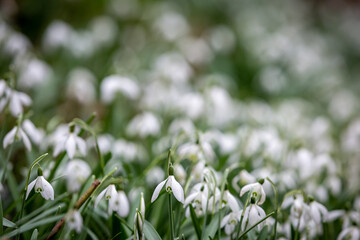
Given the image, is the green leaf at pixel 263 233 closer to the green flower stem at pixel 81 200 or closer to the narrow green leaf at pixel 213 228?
the narrow green leaf at pixel 213 228

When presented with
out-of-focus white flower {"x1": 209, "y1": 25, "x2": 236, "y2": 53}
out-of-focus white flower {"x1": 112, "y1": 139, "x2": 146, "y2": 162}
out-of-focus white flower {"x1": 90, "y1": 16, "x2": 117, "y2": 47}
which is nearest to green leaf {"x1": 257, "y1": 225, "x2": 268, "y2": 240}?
out-of-focus white flower {"x1": 112, "y1": 139, "x2": 146, "y2": 162}

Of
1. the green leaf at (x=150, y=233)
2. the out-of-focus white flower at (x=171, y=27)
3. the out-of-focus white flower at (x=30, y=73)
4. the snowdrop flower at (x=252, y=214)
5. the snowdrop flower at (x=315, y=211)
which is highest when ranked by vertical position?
the out-of-focus white flower at (x=171, y=27)

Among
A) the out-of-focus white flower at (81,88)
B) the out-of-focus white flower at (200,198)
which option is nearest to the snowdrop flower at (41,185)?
the out-of-focus white flower at (200,198)

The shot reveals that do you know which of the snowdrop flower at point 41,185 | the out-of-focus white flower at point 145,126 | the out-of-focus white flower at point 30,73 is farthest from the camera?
the out-of-focus white flower at point 30,73

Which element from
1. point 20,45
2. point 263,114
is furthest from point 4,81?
point 263,114

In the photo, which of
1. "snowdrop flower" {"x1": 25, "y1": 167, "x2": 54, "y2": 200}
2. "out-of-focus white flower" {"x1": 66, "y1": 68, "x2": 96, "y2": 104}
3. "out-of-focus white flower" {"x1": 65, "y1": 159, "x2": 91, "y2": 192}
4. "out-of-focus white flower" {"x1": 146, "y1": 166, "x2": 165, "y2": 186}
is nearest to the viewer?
"snowdrop flower" {"x1": 25, "y1": 167, "x2": 54, "y2": 200}

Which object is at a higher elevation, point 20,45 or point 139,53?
point 20,45

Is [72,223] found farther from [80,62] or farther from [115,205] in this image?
[80,62]

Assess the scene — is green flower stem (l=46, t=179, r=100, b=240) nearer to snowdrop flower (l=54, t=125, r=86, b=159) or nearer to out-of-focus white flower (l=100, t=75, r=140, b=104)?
snowdrop flower (l=54, t=125, r=86, b=159)

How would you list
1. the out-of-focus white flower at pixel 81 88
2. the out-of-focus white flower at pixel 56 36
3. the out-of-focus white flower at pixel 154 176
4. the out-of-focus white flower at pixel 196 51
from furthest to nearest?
1. the out-of-focus white flower at pixel 196 51
2. the out-of-focus white flower at pixel 56 36
3. the out-of-focus white flower at pixel 81 88
4. the out-of-focus white flower at pixel 154 176
